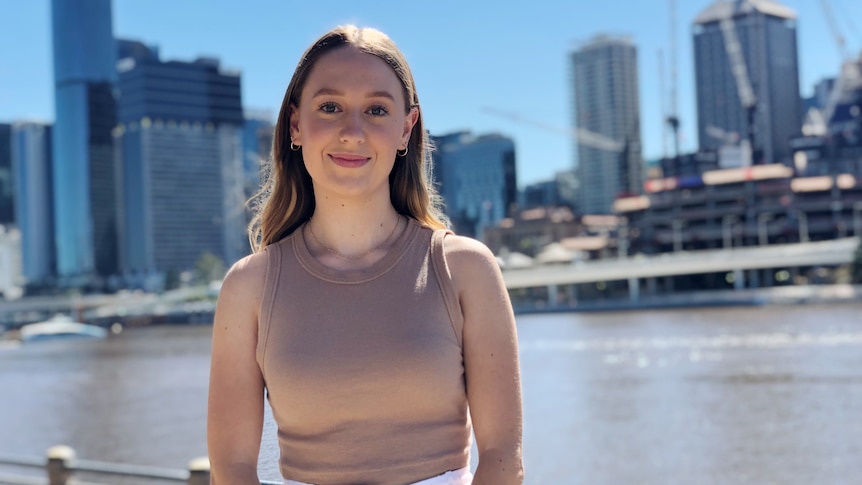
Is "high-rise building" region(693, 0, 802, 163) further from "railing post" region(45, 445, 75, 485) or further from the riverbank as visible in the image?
"railing post" region(45, 445, 75, 485)

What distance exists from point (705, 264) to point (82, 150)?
111 metres

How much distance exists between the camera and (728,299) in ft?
237

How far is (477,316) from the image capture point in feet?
6.56

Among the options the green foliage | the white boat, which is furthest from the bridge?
the green foliage

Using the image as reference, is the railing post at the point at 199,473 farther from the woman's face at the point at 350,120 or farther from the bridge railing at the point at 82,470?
the woman's face at the point at 350,120

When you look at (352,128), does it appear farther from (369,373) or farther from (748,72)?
(748,72)

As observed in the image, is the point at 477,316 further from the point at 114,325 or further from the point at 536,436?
the point at 114,325

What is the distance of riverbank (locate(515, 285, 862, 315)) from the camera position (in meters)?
66.5

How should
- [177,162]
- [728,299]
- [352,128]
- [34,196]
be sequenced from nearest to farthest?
[352,128], [728,299], [177,162], [34,196]

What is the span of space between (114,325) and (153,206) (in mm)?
41635

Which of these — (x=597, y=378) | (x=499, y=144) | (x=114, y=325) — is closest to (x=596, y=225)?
(x=499, y=144)

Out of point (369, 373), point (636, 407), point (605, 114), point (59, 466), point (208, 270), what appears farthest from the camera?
point (605, 114)

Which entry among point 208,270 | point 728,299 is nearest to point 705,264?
point 728,299

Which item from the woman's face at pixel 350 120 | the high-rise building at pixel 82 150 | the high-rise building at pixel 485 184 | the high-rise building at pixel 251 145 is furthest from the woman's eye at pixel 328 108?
the high-rise building at pixel 82 150
